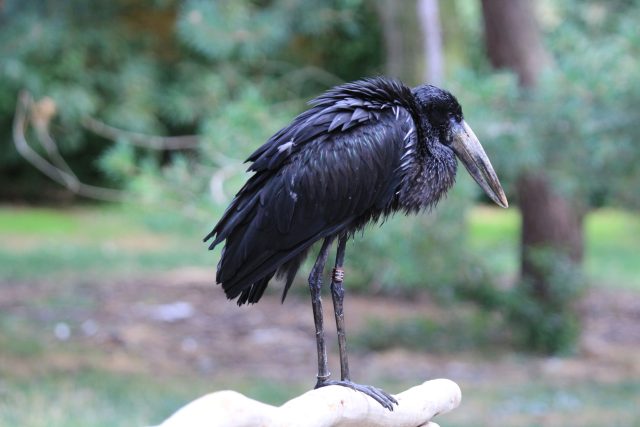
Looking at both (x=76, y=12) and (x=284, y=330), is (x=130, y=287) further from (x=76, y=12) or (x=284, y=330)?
(x=76, y=12)

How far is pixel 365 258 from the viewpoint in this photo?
858 cm

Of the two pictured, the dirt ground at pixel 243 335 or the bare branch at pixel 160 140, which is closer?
the dirt ground at pixel 243 335

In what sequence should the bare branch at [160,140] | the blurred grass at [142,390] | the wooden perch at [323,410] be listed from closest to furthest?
the wooden perch at [323,410]
the blurred grass at [142,390]
the bare branch at [160,140]

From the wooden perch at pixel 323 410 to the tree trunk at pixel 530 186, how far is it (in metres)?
6.71

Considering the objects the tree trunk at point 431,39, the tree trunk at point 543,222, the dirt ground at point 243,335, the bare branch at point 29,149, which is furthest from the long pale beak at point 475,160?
the tree trunk at point 543,222

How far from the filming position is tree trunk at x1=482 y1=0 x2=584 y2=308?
998 cm

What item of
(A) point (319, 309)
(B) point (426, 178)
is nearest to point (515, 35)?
(B) point (426, 178)

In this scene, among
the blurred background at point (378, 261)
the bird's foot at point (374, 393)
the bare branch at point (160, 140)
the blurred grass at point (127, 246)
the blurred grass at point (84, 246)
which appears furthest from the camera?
the blurred grass at point (84, 246)

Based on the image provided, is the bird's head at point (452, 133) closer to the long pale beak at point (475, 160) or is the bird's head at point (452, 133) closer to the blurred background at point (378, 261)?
the long pale beak at point (475, 160)

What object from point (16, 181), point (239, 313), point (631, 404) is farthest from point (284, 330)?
point (16, 181)

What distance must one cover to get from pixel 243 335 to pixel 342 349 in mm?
6989

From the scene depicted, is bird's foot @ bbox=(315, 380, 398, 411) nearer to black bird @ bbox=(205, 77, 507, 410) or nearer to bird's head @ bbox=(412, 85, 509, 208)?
black bird @ bbox=(205, 77, 507, 410)

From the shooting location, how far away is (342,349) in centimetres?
329

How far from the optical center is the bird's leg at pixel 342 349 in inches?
121
